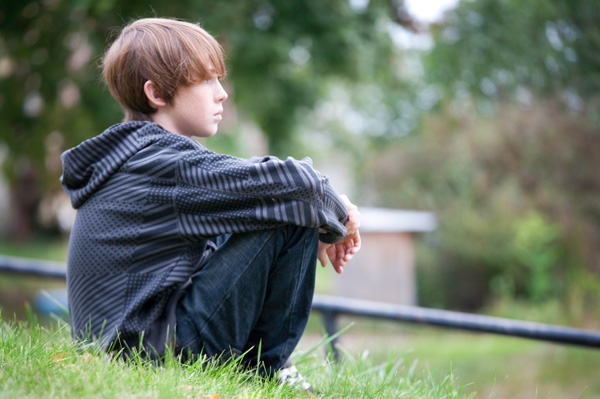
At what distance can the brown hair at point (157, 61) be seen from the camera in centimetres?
198

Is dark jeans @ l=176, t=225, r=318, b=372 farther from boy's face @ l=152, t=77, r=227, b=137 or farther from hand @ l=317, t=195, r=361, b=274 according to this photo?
boy's face @ l=152, t=77, r=227, b=137

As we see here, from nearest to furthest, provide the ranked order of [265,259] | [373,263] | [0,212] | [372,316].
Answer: [265,259] → [372,316] → [373,263] → [0,212]

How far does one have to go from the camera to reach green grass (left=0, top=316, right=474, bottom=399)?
148 centimetres

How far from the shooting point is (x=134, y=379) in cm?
160

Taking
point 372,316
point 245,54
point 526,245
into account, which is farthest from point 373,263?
point 372,316

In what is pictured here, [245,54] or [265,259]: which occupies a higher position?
[245,54]

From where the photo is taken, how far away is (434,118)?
12047 millimetres

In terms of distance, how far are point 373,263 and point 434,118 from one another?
15.2ft

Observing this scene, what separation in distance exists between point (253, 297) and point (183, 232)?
0.27m

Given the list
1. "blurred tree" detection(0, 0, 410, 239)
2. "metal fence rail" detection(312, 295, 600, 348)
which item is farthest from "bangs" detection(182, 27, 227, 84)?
"blurred tree" detection(0, 0, 410, 239)

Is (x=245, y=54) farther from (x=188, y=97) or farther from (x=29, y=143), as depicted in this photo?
(x=188, y=97)

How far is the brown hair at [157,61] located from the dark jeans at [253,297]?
55 centimetres

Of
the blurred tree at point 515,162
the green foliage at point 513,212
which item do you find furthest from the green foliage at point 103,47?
the green foliage at point 513,212

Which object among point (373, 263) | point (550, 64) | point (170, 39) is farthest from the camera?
point (550, 64)
